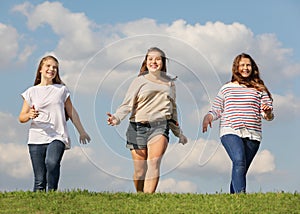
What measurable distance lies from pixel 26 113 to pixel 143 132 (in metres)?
1.94

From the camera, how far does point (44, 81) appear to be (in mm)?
12898

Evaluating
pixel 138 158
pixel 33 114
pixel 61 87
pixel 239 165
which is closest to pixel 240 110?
pixel 239 165

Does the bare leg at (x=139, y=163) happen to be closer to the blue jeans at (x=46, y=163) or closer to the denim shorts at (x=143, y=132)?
the denim shorts at (x=143, y=132)

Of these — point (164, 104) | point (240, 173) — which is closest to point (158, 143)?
point (164, 104)

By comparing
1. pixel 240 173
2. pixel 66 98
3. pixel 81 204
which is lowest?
pixel 81 204

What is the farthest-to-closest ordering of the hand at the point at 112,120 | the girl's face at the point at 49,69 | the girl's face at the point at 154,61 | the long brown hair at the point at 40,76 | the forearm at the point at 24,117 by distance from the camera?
the long brown hair at the point at 40,76 → the girl's face at the point at 49,69 → the forearm at the point at 24,117 → the girl's face at the point at 154,61 → the hand at the point at 112,120

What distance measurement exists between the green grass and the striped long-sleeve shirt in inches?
45.7

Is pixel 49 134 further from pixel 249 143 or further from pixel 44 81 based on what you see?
pixel 249 143

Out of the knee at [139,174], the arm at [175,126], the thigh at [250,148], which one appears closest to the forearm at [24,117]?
the knee at [139,174]

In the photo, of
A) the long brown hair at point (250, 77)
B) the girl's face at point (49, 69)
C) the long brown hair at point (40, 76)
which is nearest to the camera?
the girl's face at point (49, 69)

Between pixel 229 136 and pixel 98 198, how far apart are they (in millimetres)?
2355

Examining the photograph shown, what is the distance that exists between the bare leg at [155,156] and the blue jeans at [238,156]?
106 centimetres

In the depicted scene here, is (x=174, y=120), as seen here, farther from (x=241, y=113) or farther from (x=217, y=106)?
(x=241, y=113)

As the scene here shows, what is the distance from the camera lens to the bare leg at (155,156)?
484 inches
